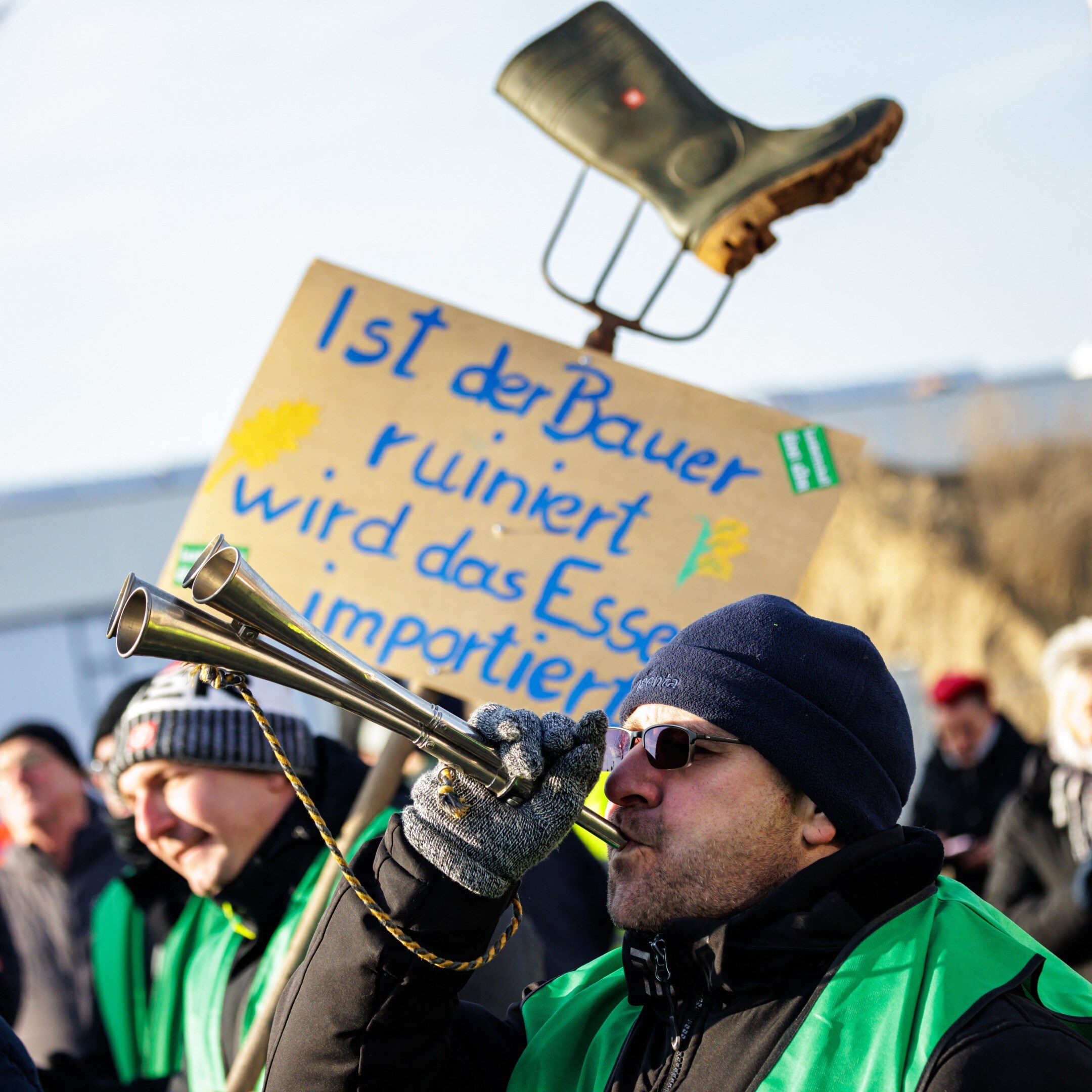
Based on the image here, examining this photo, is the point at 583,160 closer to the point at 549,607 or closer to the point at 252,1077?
the point at 549,607

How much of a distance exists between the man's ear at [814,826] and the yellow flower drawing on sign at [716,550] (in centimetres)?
91

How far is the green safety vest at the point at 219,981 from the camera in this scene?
8.41 ft

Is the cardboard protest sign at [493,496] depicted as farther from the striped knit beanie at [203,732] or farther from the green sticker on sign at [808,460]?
the striped knit beanie at [203,732]

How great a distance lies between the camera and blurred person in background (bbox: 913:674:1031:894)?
5.50m

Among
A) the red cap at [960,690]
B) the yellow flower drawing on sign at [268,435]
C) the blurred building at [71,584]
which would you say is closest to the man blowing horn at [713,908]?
the yellow flower drawing on sign at [268,435]

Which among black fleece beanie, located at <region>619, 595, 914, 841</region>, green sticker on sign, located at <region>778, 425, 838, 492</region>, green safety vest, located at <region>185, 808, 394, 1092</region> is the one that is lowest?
green safety vest, located at <region>185, 808, 394, 1092</region>

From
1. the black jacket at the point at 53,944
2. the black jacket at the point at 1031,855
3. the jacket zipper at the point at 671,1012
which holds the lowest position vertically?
the black jacket at the point at 53,944

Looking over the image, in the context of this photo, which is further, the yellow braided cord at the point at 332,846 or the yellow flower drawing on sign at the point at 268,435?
the yellow flower drawing on sign at the point at 268,435

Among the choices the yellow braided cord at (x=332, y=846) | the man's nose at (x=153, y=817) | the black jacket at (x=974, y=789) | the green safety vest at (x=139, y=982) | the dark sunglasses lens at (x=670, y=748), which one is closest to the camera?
the yellow braided cord at (x=332, y=846)

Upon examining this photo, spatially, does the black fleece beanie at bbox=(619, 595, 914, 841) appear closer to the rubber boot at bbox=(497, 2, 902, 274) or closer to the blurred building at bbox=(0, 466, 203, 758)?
the rubber boot at bbox=(497, 2, 902, 274)

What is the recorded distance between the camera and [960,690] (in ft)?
18.8

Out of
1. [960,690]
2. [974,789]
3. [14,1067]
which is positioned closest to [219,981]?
[14,1067]

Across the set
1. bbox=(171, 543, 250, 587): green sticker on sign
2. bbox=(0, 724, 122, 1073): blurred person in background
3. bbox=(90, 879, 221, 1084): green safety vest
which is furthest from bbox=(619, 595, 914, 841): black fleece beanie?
bbox=(0, 724, 122, 1073): blurred person in background

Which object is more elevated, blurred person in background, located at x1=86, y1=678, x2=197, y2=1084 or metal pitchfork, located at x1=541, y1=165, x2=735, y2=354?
metal pitchfork, located at x1=541, y1=165, x2=735, y2=354
